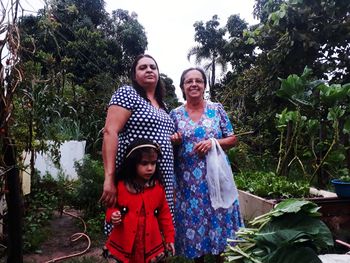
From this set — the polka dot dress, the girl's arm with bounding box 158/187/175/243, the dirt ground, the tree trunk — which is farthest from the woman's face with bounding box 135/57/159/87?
the dirt ground

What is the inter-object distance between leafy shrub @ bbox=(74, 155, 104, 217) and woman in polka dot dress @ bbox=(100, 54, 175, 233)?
2.55 metres

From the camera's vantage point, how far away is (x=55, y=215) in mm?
4984

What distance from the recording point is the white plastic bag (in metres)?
2.37

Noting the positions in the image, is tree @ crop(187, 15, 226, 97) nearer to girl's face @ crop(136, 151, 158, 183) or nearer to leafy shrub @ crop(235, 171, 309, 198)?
leafy shrub @ crop(235, 171, 309, 198)

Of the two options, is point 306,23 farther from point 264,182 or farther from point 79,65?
point 79,65

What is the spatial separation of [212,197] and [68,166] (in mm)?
5129

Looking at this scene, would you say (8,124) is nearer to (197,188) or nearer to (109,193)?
(109,193)

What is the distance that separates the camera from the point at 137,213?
197cm

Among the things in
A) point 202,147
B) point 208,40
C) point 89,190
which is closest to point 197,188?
point 202,147

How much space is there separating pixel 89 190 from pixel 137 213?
2.76m

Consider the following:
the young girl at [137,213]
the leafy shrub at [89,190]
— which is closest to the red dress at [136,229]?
the young girl at [137,213]

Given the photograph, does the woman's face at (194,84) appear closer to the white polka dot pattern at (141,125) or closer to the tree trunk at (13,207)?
the white polka dot pattern at (141,125)

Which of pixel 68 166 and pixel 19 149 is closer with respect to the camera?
pixel 19 149

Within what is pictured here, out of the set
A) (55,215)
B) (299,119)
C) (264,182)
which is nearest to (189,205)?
(264,182)
